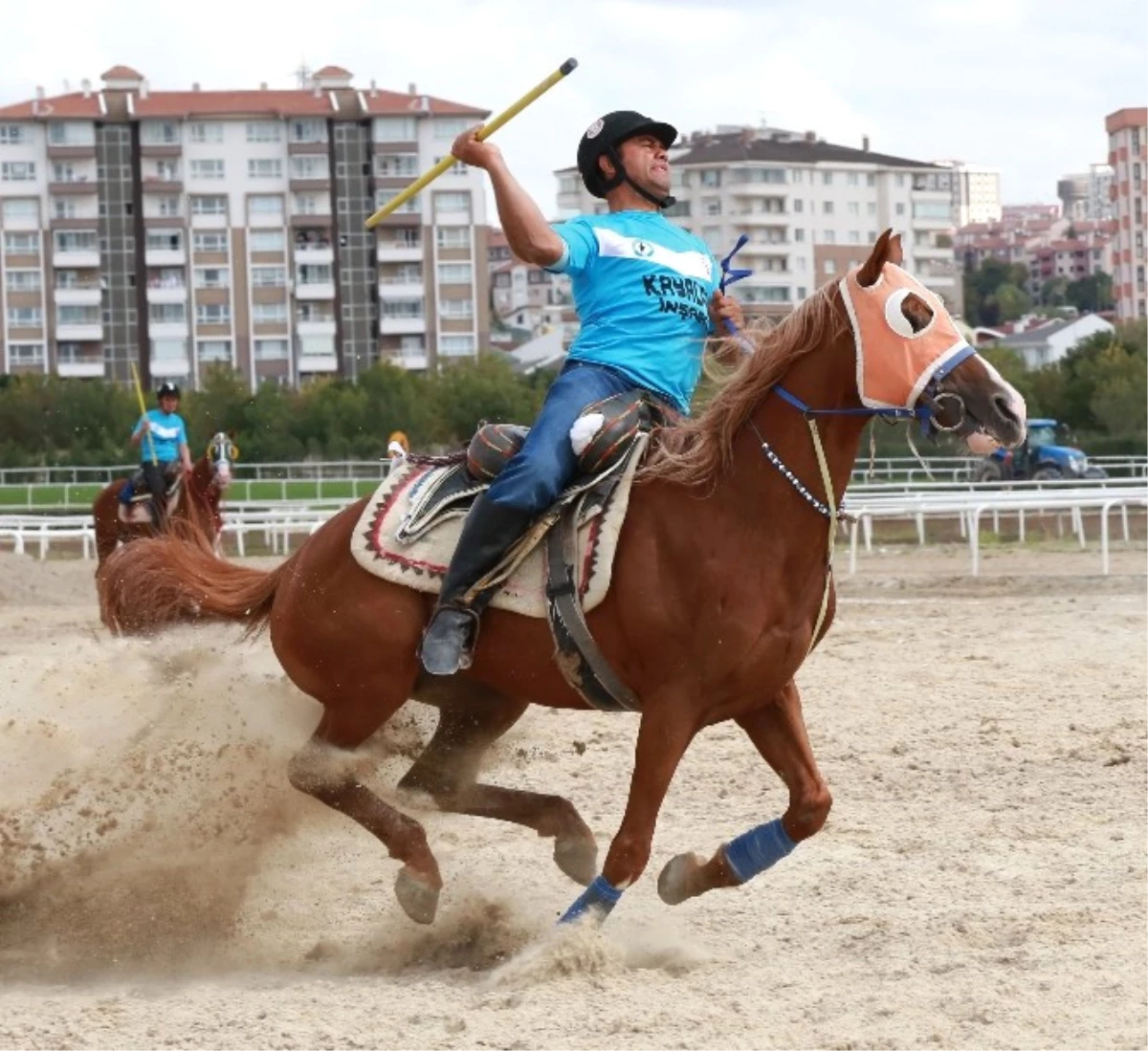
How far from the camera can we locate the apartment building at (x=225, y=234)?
360 feet

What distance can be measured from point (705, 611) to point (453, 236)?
107 metres

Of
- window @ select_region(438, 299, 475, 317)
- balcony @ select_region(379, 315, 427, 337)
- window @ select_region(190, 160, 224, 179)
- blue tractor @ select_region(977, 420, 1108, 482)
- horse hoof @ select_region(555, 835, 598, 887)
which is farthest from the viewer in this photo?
window @ select_region(438, 299, 475, 317)

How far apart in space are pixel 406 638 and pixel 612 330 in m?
1.21

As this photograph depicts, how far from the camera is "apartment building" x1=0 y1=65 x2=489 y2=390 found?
109750 millimetres

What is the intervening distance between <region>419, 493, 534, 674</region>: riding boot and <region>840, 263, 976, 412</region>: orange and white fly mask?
116cm

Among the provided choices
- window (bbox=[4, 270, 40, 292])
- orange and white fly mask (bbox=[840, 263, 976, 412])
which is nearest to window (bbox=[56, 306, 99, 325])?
window (bbox=[4, 270, 40, 292])

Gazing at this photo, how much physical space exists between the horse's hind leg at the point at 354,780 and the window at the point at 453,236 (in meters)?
106

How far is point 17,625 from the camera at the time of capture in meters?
17.6

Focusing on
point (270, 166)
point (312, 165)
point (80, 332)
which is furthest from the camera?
point (270, 166)

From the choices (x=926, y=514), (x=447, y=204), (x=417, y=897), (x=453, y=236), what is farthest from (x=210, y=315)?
(x=417, y=897)

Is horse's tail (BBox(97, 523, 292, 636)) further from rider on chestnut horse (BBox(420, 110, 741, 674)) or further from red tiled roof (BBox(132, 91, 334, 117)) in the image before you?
red tiled roof (BBox(132, 91, 334, 117))

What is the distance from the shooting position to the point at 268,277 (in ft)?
363

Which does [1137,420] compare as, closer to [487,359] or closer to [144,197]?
[487,359]

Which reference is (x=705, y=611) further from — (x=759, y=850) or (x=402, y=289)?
(x=402, y=289)
